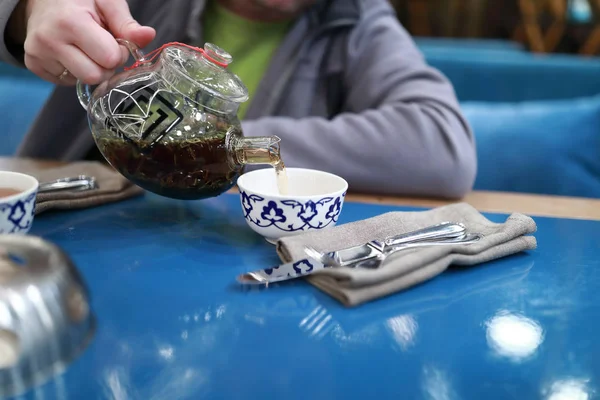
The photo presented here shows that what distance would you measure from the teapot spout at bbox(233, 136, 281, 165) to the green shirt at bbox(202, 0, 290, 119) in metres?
0.62

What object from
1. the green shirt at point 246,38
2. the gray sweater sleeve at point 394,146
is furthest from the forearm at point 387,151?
the green shirt at point 246,38

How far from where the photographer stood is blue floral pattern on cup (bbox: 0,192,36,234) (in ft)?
1.82

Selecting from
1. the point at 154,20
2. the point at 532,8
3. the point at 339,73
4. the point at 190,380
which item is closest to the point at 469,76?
the point at 532,8

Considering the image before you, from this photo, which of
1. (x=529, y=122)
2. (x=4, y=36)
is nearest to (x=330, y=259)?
(x=4, y=36)

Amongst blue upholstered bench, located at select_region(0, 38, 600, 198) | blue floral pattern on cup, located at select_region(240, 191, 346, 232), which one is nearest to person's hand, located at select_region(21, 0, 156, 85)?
blue floral pattern on cup, located at select_region(240, 191, 346, 232)

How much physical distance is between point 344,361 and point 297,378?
0.04 m

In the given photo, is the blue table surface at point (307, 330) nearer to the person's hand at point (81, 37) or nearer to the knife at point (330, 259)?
the knife at point (330, 259)

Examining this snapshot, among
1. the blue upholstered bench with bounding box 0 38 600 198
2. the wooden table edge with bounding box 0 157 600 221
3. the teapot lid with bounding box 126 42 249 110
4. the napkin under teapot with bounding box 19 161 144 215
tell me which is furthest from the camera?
the blue upholstered bench with bounding box 0 38 600 198

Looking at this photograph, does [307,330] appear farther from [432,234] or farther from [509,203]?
[509,203]

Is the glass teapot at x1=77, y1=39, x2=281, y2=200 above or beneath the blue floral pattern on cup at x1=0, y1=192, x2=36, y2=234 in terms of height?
above

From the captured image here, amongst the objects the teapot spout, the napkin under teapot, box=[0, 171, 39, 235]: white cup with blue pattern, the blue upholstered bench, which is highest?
the teapot spout

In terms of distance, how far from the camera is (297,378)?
0.41 metres

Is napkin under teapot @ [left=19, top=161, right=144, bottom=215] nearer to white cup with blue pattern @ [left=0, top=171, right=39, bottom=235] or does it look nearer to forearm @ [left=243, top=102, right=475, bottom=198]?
white cup with blue pattern @ [left=0, top=171, right=39, bottom=235]

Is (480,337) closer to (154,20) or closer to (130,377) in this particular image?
(130,377)
